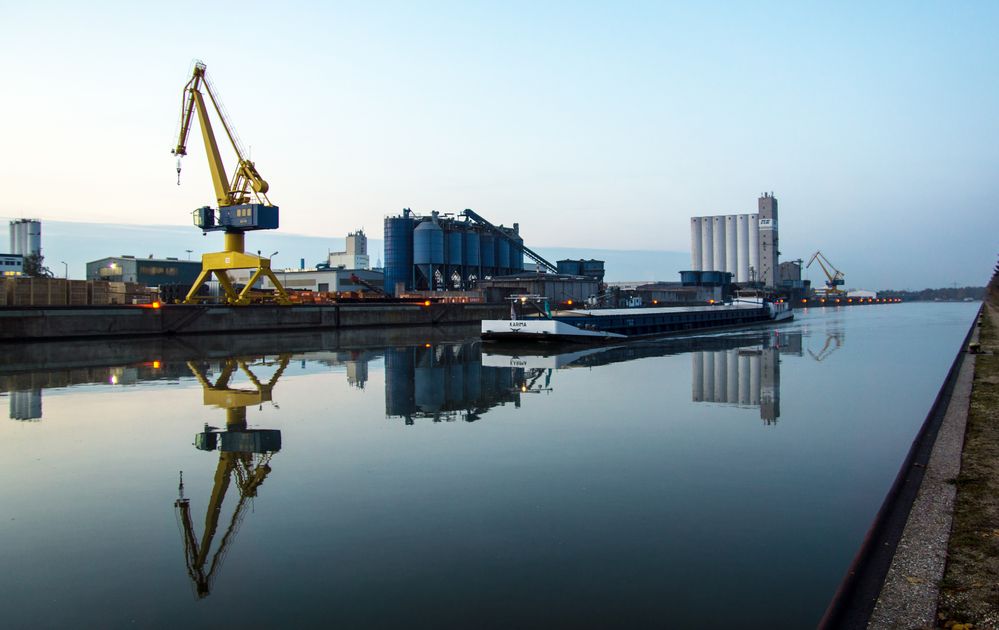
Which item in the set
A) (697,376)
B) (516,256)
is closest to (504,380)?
(697,376)

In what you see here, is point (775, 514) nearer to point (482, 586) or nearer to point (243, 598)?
point (482, 586)

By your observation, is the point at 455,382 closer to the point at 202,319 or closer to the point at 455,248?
the point at 202,319

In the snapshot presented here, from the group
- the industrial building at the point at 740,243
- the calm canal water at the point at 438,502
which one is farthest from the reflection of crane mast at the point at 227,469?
the industrial building at the point at 740,243

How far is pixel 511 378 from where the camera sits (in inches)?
1061

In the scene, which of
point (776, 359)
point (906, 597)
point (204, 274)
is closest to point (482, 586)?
point (906, 597)

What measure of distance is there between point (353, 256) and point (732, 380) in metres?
135

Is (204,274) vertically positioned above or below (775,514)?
above

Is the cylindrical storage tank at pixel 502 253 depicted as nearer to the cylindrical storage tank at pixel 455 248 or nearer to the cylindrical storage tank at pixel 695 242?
the cylindrical storage tank at pixel 455 248

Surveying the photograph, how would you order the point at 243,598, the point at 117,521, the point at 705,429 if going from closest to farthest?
the point at 243,598
the point at 117,521
the point at 705,429

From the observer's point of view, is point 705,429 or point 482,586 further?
point 705,429

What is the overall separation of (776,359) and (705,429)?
879 inches

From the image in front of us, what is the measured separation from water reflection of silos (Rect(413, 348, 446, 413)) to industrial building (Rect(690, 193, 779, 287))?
170383 millimetres

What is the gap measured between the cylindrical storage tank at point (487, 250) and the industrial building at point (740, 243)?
96.8m

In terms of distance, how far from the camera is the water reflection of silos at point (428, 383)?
20.1 m
